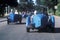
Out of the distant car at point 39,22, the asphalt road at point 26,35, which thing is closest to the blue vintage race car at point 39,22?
the distant car at point 39,22

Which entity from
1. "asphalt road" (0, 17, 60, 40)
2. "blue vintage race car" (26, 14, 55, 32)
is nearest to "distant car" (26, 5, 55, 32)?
"blue vintage race car" (26, 14, 55, 32)

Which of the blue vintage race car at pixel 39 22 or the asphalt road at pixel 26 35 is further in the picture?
the blue vintage race car at pixel 39 22

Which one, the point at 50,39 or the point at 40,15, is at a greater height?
the point at 40,15

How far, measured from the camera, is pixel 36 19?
1920cm

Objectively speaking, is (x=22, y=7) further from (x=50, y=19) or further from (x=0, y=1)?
(x=50, y=19)

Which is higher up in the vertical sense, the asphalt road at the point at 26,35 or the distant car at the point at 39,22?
the distant car at the point at 39,22

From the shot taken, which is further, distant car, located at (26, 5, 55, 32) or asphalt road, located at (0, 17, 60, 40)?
distant car, located at (26, 5, 55, 32)

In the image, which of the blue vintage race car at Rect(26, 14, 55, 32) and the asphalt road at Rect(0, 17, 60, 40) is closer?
the asphalt road at Rect(0, 17, 60, 40)

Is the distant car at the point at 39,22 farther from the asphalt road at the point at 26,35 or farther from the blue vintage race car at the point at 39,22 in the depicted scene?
the asphalt road at the point at 26,35

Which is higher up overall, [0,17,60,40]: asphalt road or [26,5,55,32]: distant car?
[26,5,55,32]: distant car

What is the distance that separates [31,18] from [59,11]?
4673 cm

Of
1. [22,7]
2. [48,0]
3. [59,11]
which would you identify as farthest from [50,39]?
[22,7]

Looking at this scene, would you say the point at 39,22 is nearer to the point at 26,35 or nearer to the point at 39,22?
the point at 39,22

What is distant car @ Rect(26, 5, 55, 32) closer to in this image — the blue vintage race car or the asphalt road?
the blue vintage race car
